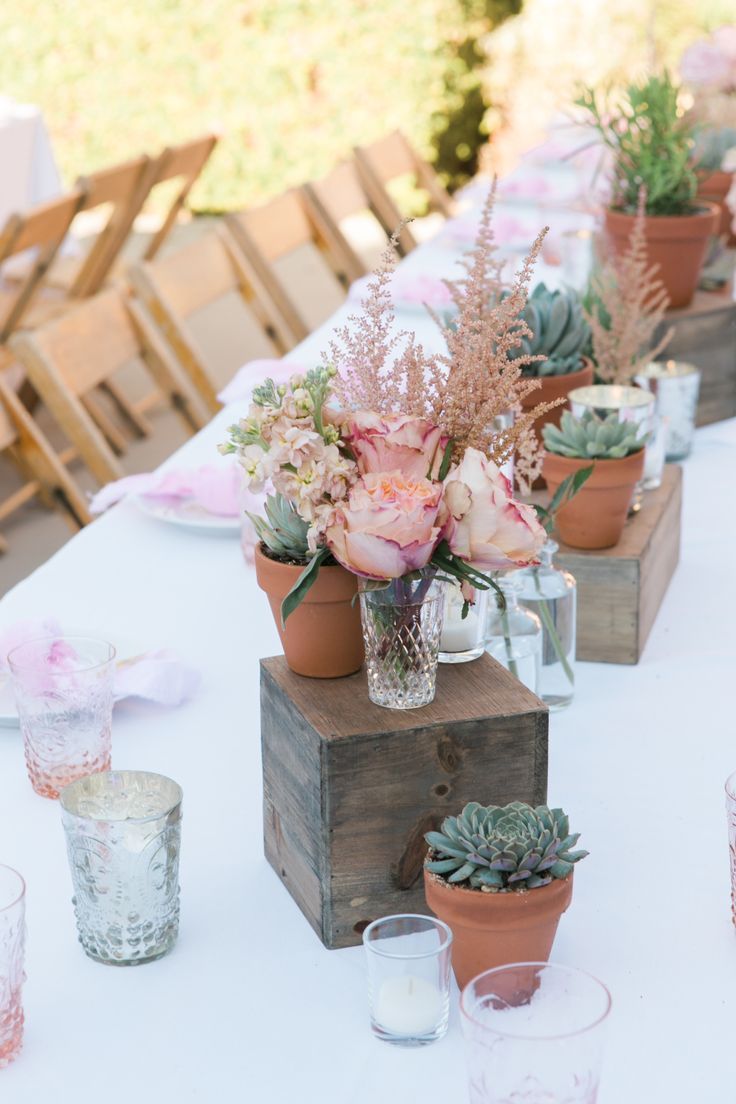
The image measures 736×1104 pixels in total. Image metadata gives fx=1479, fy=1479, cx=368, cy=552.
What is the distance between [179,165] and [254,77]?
10.1 feet

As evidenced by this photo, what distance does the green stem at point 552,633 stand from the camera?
1.32m

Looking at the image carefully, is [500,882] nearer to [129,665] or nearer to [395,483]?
[395,483]

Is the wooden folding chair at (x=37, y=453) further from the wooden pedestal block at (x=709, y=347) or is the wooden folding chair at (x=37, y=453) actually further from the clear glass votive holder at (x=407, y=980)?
the clear glass votive holder at (x=407, y=980)

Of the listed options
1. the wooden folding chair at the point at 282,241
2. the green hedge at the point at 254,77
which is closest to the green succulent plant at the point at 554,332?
the wooden folding chair at the point at 282,241

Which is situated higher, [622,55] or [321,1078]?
[321,1078]

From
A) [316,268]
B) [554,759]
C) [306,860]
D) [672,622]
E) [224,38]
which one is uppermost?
[306,860]

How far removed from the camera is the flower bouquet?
922 millimetres

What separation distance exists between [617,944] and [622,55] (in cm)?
614

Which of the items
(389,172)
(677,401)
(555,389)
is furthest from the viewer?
(389,172)

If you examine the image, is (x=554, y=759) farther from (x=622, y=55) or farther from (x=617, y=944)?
(x=622, y=55)

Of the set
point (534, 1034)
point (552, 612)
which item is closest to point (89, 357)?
point (552, 612)

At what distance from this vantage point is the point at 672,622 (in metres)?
1.57

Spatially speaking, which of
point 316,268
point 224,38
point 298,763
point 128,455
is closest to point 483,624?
point 298,763

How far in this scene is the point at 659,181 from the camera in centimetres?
220
